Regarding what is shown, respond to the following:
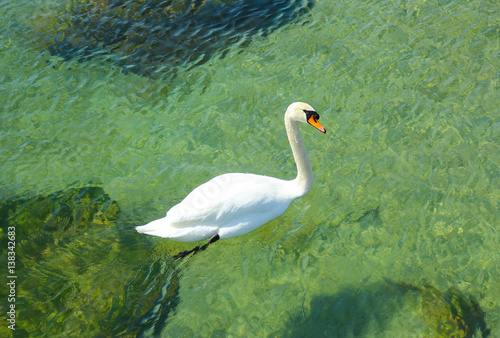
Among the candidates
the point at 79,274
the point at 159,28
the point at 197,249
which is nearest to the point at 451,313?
the point at 197,249

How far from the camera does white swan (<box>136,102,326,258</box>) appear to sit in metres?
5.46

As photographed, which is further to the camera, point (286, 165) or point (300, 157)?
point (286, 165)

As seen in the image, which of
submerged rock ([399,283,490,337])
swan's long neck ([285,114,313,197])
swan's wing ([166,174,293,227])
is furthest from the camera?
swan's long neck ([285,114,313,197])

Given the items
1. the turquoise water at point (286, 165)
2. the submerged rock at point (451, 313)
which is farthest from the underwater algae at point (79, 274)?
the submerged rock at point (451, 313)

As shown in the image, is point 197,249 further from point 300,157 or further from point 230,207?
point 300,157

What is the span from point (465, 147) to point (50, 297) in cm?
613

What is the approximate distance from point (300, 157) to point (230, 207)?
1.19 meters

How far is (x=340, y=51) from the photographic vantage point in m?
8.66

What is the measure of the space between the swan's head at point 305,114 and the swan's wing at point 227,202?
39.4 inches

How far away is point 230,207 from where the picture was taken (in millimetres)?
5445

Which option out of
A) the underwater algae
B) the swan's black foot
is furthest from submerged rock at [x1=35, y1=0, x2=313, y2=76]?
the swan's black foot

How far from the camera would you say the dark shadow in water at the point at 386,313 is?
4.64 meters

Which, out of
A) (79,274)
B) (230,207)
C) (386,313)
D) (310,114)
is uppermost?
(310,114)

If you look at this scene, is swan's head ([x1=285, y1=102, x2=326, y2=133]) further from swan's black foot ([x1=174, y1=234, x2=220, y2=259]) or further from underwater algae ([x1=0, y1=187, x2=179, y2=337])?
underwater algae ([x1=0, y1=187, x2=179, y2=337])
